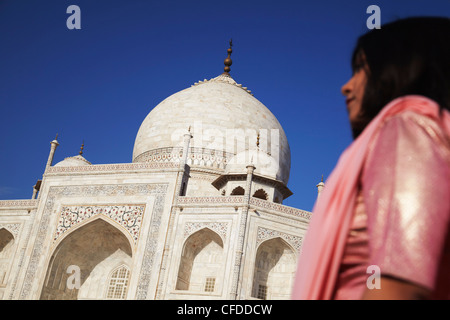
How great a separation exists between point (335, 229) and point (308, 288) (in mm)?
150

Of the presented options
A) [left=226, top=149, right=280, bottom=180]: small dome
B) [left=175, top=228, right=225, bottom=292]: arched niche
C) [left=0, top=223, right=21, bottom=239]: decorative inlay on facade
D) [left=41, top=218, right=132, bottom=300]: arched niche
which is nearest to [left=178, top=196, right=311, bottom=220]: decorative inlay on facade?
[left=175, top=228, right=225, bottom=292]: arched niche

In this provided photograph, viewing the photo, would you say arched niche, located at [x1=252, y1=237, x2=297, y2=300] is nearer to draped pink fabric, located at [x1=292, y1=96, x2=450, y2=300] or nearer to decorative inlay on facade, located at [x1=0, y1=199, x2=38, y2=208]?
decorative inlay on facade, located at [x1=0, y1=199, x2=38, y2=208]

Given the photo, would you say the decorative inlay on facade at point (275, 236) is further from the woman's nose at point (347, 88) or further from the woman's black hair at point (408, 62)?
the woman's black hair at point (408, 62)

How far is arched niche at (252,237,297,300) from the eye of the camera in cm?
1450

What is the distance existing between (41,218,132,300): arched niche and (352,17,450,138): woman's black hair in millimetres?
15359

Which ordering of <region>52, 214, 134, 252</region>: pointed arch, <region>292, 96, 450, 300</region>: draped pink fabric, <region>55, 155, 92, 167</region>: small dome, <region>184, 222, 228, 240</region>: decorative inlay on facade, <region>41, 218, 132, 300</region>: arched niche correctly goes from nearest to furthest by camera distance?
<region>292, 96, 450, 300</region>: draped pink fabric
<region>184, 222, 228, 240</region>: decorative inlay on facade
<region>52, 214, 134, 252</region>: pointed arch
<region>41, 218, 132, 300</region>: arched niche
<region>55, 155, 92, 167</region>: small dome

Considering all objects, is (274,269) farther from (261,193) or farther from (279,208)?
(261,193)

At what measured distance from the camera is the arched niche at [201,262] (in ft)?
47.6

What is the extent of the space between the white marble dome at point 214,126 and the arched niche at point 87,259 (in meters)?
4.79

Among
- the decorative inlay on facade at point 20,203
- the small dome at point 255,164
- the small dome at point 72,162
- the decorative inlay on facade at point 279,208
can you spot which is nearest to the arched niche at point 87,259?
the decorative inlay on facade at point 20,203

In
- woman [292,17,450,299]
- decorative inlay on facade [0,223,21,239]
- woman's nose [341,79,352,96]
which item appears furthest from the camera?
decorative inlay on facade [0,223,21,239]

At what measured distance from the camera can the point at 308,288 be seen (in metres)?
1.15
